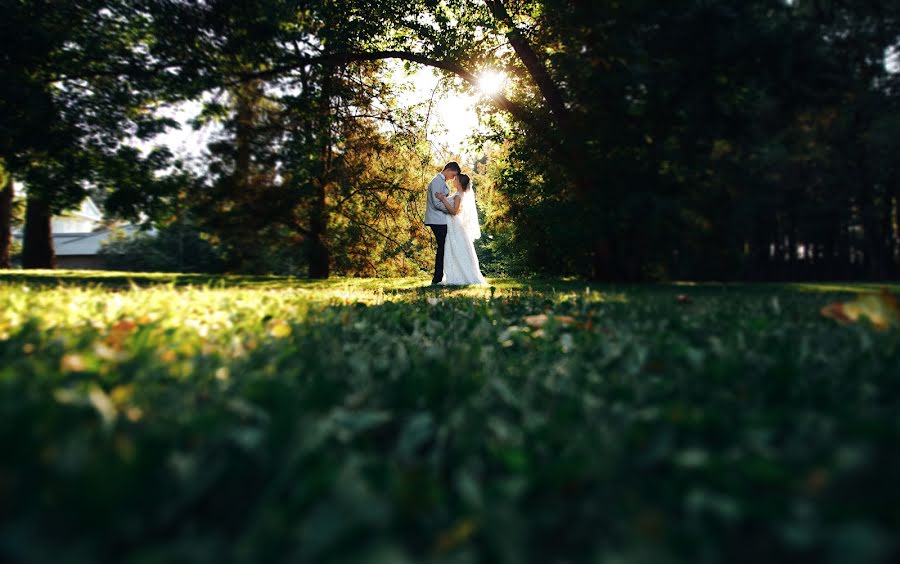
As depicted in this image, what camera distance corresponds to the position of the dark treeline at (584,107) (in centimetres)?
854

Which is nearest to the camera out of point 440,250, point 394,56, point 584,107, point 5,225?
point 584,107

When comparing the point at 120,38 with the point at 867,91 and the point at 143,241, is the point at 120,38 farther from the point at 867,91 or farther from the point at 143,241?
the point at 143,241

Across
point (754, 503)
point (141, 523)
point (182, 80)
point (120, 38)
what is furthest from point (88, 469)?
point (120, 38)

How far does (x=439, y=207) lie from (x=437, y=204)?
0.23ft

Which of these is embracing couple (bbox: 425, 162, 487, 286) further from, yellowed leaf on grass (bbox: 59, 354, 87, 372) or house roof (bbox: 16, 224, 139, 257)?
house roof (bbox: 16, 224, 139, 257)

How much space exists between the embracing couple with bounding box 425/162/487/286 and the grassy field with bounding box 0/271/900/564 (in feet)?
27.9

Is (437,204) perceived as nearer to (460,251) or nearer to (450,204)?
(450,204)

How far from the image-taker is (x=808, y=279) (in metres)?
11.4

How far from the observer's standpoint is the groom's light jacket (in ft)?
34.1

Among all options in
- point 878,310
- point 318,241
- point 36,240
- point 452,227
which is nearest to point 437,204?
point 452,227

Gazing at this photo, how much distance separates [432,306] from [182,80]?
26.4ft

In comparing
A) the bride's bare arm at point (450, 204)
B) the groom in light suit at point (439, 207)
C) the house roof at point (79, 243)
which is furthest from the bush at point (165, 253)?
the bride's bare arm at point (450, 204)

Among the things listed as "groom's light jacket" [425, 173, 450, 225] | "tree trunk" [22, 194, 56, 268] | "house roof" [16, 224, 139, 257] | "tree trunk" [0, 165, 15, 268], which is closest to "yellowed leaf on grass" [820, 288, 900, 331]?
"groom's light jacket" [425, 173, 450, 225]

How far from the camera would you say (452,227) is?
10.9 m
